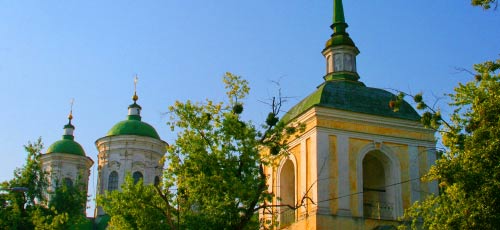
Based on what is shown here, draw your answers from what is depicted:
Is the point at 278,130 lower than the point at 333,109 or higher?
lower

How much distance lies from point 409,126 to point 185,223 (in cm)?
824

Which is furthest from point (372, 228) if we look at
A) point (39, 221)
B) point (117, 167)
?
point (117, 167)

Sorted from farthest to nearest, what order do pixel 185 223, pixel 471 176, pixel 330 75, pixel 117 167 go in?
pixel 117 167, pixel 330 75, pixel 185 223, pixel 471 176

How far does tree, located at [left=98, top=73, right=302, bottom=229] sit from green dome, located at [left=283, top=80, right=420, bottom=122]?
4104 millimetres

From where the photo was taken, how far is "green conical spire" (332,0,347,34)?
25.6 m

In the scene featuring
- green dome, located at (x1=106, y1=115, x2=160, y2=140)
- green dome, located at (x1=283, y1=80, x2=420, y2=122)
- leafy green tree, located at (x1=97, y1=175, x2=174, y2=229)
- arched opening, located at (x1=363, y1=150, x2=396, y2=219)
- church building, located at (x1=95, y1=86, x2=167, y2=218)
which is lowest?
leafy green tree, located at (x1=97, y1=175, x2=174, y2=229)

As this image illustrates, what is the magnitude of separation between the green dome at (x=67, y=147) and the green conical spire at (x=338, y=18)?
23.2 m

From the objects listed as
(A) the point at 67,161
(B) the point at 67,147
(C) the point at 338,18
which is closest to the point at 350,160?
(C) the point at 338,18

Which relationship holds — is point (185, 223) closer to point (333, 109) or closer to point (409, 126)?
point (333, 109)

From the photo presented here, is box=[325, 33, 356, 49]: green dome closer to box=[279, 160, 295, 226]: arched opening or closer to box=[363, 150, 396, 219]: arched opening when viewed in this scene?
box=[363, 150, 396, 219]: arched opening

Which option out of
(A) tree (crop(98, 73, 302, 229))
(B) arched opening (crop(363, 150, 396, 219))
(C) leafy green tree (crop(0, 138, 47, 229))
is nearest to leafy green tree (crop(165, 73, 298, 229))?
(A) tree (crop(98, 73, 302, 229))

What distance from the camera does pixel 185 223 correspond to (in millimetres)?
17531

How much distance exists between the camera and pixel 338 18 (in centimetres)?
2600

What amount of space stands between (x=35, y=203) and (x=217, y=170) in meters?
15.9
